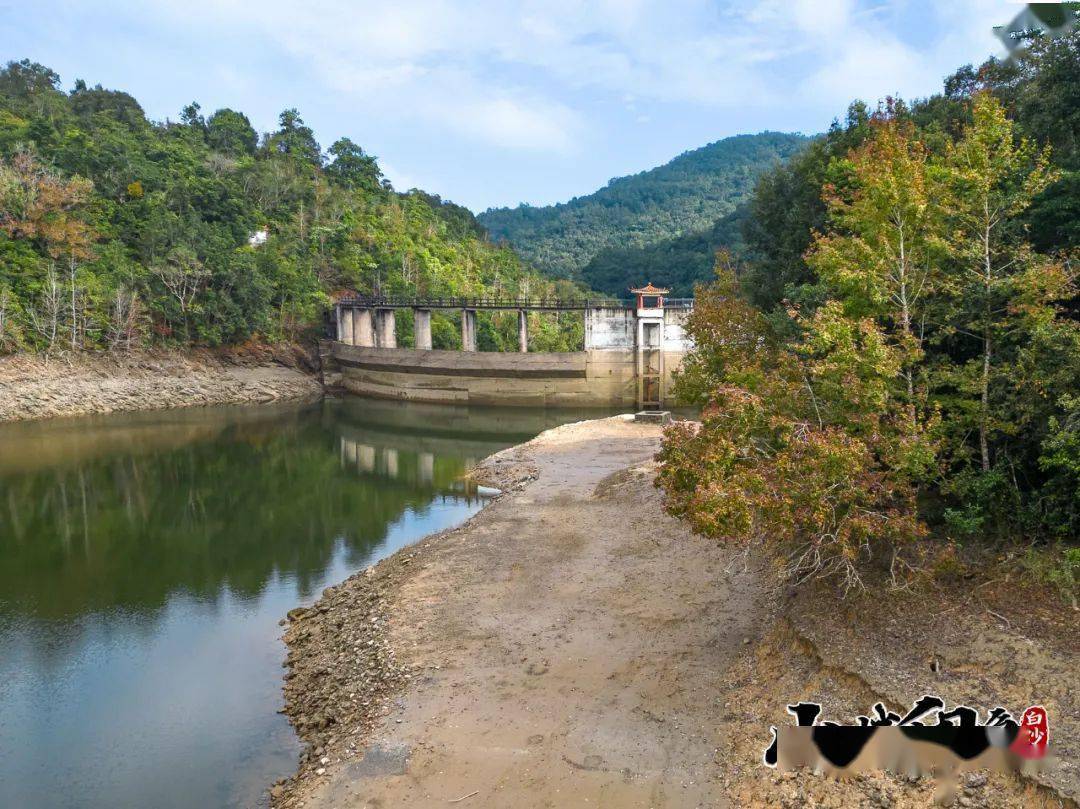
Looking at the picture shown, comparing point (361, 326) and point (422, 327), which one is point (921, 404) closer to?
point (422, 327)

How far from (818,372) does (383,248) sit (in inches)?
2408

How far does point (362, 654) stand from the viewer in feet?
45.3

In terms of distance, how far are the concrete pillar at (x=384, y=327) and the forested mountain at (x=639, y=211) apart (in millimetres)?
49160

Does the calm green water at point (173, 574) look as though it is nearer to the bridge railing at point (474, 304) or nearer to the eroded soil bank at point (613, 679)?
the eroded soil bank at point (613, 679)

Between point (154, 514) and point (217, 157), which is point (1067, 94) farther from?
point (217, 157)

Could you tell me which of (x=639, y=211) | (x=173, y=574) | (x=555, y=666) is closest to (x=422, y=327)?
(x=173, y=574)

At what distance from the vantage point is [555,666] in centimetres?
1273

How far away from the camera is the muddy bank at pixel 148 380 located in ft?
142

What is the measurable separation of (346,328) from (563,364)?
60.0 ft

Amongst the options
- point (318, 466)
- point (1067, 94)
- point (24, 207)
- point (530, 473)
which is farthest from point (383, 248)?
point (1067, 94)

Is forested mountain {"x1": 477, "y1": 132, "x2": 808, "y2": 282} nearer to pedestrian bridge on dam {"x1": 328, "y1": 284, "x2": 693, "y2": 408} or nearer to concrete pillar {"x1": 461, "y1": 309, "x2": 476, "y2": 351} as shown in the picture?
concrete pillar {"x1": 461, "y1": 309, "x2": 476, "y2": 351}

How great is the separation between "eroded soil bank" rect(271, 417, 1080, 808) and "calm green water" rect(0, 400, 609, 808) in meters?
1.26

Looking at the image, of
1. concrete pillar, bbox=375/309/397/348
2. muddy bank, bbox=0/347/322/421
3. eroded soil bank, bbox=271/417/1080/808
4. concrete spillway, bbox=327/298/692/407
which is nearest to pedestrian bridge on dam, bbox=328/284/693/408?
concrete spillway, bbox=327/298/692/407

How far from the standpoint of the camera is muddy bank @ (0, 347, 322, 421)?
43.4m
